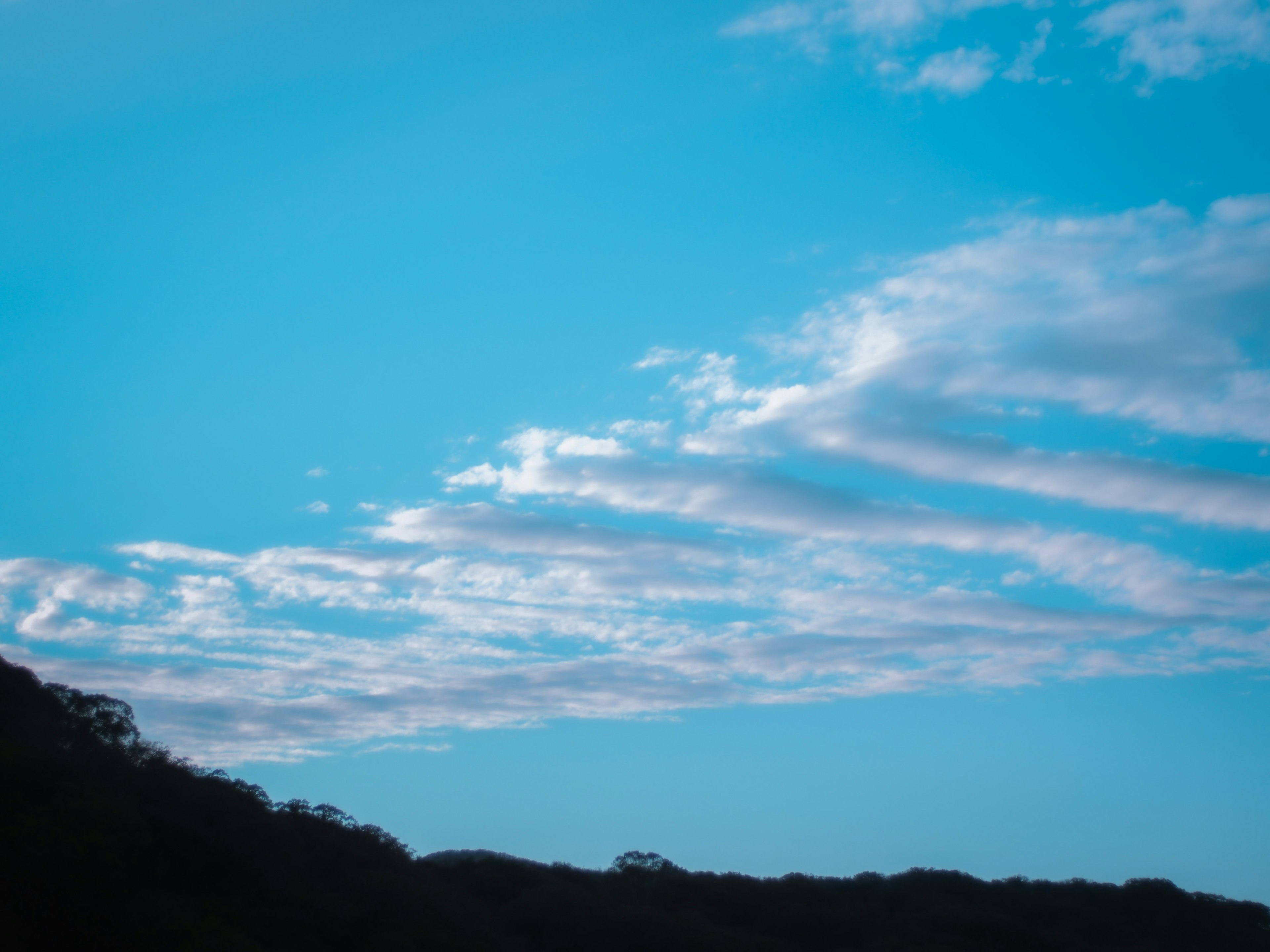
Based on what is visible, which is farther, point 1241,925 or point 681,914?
point 1241,925

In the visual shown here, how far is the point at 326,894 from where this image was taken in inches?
1118

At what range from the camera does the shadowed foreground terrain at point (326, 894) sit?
22875mm

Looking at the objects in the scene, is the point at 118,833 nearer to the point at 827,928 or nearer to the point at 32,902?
the point at 32,902

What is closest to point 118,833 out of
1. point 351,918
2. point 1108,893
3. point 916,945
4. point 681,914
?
point 351,918

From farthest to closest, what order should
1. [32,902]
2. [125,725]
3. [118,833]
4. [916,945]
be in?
[916,945] < [125,725] < [118,833] < [32,902]

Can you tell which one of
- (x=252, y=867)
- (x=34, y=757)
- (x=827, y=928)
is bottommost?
(x=827, y=928)

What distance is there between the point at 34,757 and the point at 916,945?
3457 cm

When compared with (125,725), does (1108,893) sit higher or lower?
lower

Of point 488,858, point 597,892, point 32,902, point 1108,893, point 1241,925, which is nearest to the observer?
point 32,902

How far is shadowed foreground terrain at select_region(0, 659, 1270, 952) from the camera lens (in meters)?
22.9

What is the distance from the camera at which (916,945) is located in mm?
41438

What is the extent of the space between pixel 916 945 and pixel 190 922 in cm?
3063

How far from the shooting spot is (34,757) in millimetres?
26094

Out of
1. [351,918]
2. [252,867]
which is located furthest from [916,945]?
[252,867]
